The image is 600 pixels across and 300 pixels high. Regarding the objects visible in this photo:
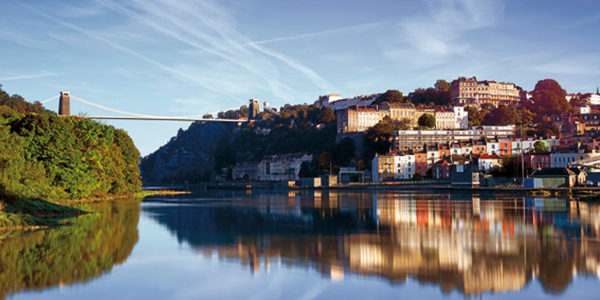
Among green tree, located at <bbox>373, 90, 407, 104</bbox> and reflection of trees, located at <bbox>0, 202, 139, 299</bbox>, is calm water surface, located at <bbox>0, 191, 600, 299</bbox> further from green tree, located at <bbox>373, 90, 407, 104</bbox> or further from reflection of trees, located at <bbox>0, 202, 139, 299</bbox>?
green tree, located at <bbox>373, 90, 407, 104</bbox>

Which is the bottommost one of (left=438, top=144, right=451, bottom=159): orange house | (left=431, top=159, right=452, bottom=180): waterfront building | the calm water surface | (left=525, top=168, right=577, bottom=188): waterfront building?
the calm water surface

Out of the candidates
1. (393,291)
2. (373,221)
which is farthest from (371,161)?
(393,291)

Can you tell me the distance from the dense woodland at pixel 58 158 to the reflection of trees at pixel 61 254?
324 centimetres

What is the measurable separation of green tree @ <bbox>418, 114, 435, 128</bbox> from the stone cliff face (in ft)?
121

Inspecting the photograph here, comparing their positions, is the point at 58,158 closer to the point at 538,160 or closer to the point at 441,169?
the point at 441,169

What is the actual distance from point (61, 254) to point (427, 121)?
6147 centimetres

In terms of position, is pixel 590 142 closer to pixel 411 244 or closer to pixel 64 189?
pixel 64 189

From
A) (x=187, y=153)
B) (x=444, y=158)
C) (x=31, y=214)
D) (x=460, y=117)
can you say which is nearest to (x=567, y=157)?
(x=444, y=158)

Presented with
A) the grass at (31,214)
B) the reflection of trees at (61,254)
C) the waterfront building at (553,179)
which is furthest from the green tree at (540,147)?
the reflection of trees at (61,254)

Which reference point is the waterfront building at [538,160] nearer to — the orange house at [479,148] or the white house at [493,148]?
the orange house at [479,148]

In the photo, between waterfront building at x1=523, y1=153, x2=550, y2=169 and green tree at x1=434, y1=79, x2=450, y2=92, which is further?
green tree at x1=434, y1=79, x2=450, y2=92

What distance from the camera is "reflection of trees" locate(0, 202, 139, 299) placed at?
354 inches

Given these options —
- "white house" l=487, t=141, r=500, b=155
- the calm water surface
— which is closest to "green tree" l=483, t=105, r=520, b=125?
"white house" l=487, t=141, r=500, b=155

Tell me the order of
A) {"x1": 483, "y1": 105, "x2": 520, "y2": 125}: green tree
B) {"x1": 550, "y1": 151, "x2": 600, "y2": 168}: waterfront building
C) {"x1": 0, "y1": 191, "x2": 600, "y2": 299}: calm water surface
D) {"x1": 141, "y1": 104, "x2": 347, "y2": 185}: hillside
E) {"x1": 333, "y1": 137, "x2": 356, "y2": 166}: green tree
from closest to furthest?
{"x1": 0, "y1": 191, "x2": 600, "y2": 299}: calm water surface, {"x1": 550, "y1": 151, "x2": 600, "y2": 168}: waterfront building, {"x1": 333, "y1": 137, "x2": 356, "y2": 166}: green tree, {"x1": 483, "y1": 105, "x2": 520, "y2": 125}: green tree, {"x1": 141, "y1": 104, "x2": 347, "y2": 185}: hillside
